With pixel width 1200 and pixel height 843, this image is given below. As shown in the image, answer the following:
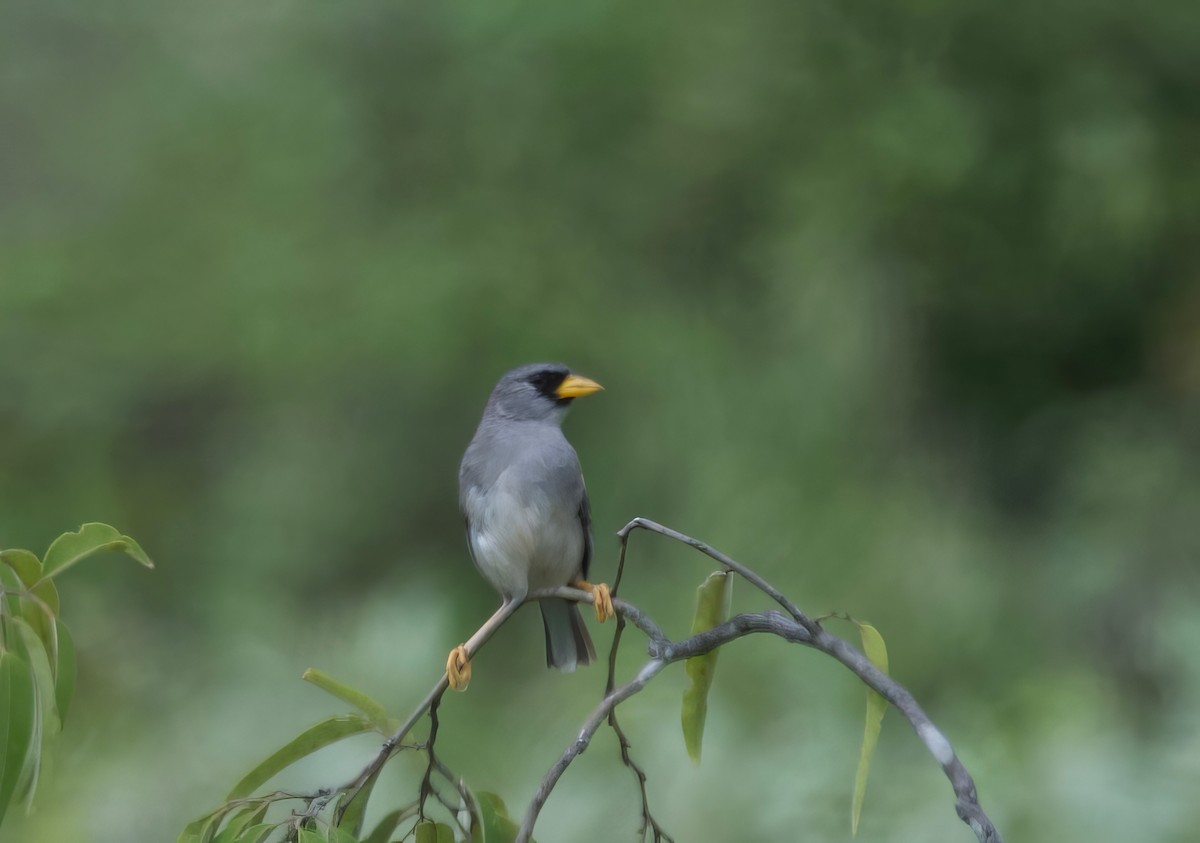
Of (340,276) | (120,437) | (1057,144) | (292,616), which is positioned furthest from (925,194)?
(120,437)

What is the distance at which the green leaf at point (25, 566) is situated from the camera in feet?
6.16

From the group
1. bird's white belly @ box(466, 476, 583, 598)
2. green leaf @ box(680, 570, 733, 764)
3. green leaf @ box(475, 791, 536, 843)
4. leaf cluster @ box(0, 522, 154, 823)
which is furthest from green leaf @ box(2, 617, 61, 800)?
bird's white belly @ box(466, 476, 583, 598)

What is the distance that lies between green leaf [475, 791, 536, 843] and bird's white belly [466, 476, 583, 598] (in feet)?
3.55

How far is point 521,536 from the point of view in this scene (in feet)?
10.2

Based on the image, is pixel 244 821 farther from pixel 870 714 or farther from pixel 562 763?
pixel 870 714

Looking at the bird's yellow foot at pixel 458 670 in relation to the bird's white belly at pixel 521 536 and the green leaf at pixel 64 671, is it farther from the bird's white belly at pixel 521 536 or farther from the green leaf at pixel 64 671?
the green leaf at pixel 64 671

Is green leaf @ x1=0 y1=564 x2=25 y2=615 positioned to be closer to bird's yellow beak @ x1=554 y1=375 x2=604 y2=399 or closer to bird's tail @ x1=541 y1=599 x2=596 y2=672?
bird's tail @ x1=541 y1=599 x2=596 y2=672

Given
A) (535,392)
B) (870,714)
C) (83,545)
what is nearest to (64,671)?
(83,545)

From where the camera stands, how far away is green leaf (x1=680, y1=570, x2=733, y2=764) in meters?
1.92

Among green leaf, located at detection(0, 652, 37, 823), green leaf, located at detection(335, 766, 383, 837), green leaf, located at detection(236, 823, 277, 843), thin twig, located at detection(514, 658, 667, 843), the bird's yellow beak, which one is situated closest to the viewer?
thin twig, located at detection(514, 658, 667, 843)

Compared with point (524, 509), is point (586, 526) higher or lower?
lower

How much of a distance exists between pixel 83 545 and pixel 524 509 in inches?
56.2

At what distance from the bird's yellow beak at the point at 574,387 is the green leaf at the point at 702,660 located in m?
1.49

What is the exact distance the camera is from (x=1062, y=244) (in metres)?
6.14
